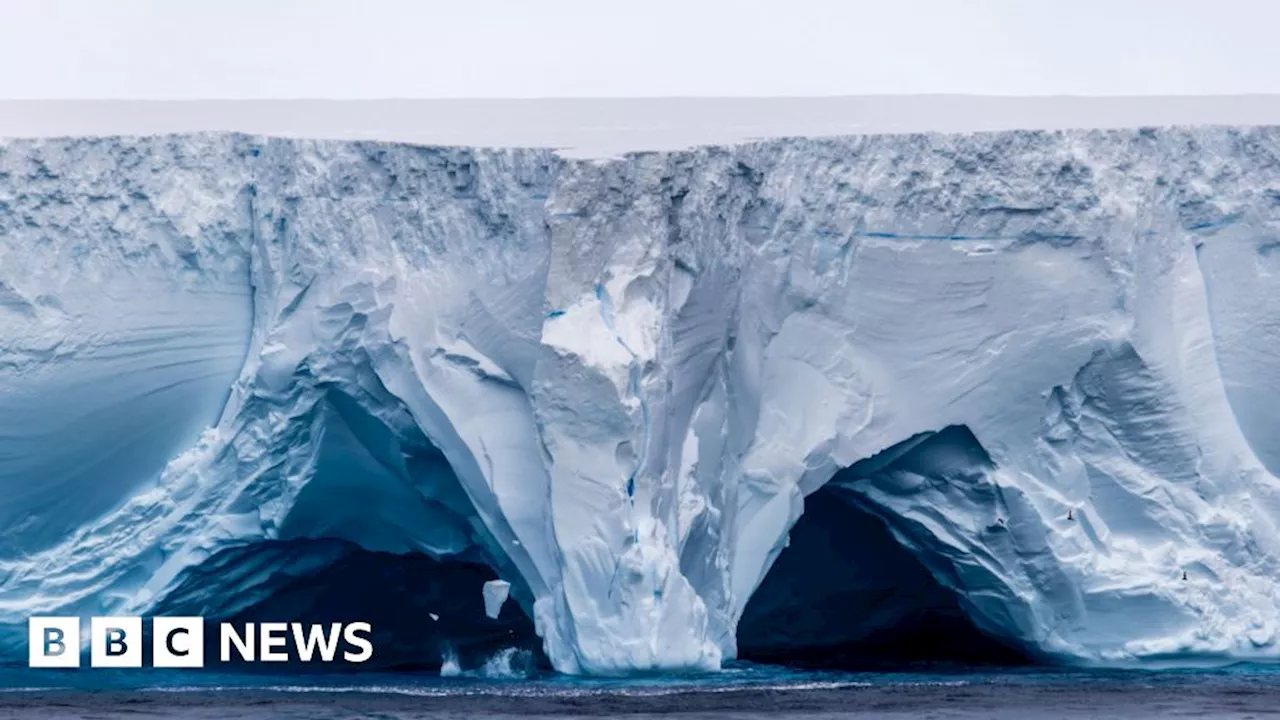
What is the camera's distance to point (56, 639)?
13.2 metres

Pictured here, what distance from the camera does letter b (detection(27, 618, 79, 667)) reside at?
43.3 feet

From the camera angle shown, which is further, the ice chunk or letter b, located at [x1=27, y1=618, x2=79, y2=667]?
letter b, located at [x1=27, y1=618, x2=79, y2=667]

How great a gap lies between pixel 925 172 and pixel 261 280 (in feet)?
10.9

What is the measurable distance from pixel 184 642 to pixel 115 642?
42 cm

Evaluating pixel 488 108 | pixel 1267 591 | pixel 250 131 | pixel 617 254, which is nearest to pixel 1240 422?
pixel 1267 591

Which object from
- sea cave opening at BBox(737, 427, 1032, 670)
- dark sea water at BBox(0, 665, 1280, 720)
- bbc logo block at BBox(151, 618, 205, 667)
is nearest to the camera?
dark sea water at BBox(0, 665, 1280, 720)

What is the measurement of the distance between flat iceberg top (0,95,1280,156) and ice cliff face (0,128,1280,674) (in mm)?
307

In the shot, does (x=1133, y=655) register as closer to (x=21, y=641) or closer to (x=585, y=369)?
(x=585, y=369)

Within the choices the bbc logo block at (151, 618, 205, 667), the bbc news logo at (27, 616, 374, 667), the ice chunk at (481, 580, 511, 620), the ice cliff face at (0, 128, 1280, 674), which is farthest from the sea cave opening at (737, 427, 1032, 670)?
the bbc logo block at (151, 618, 205, 667)

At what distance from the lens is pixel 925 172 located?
43.0 feet

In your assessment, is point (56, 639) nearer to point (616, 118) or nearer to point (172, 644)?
point (172, 644)

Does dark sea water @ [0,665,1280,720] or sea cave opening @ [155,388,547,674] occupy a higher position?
sea cave opening @ [155,388,547,674]

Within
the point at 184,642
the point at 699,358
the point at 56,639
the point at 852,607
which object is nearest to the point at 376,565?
the point at 184,642

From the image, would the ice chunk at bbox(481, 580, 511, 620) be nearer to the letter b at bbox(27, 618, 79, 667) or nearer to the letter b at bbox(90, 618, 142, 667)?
the letter b at bbox(90, 618, 142, 667)
